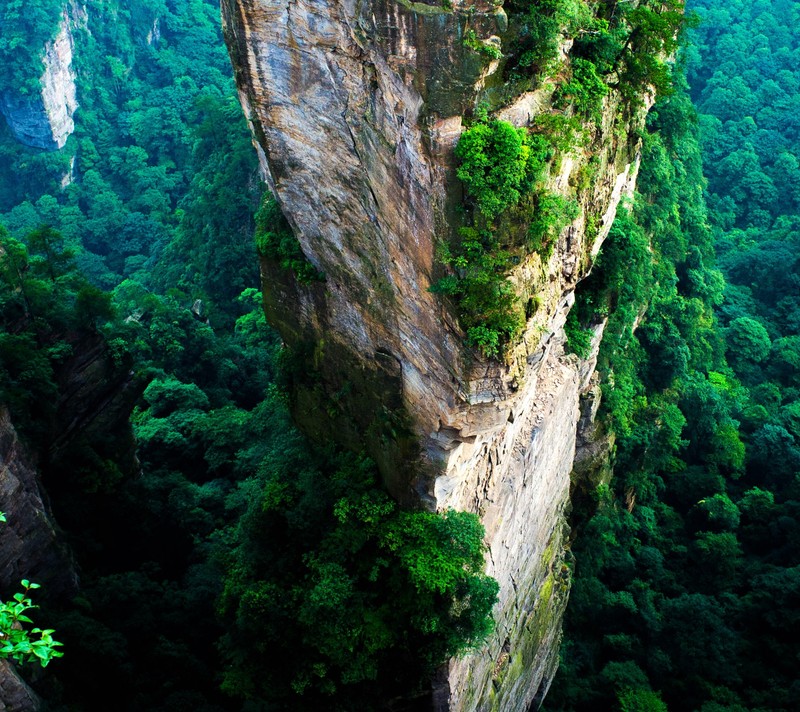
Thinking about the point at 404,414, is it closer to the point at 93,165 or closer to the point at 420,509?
the point at 420,509

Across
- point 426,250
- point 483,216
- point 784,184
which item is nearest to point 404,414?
point 426,250

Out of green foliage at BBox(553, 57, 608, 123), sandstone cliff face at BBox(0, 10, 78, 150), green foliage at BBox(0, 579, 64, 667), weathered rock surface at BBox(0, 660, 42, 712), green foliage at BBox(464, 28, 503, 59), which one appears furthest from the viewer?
sandstone cliff face at BBox(0, 10, 78, 150)

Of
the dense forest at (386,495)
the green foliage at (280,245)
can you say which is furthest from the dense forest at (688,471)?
the green foliage at (280,245)

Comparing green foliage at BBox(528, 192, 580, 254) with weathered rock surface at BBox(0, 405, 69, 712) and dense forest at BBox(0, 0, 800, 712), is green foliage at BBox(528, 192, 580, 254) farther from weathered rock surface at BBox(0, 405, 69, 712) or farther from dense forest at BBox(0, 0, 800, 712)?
weathered rock surface at BBox(0, 405, 69, 712)

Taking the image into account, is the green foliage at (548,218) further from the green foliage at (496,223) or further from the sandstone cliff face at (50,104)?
the sandstone cliff face at (50,104)

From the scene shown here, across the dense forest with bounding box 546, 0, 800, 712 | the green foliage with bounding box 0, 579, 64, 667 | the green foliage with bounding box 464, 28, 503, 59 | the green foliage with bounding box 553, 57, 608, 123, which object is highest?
the green foliage with bounding box 464, 28, 503, 59

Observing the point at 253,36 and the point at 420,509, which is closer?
the point at 253,36

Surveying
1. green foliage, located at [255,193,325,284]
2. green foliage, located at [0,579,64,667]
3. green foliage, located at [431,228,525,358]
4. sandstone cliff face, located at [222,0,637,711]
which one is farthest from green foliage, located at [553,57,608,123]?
green foliage, located at [0,579,64,667]
